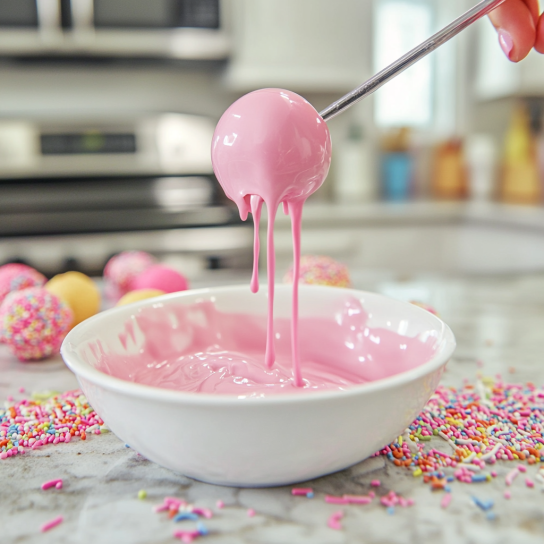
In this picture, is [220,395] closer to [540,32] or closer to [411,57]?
[411,57]

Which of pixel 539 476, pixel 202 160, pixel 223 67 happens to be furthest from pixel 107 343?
pixel 223 67

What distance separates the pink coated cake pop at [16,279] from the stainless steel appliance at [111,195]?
34.4 inches

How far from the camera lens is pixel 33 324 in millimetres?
709

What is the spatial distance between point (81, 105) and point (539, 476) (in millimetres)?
2121

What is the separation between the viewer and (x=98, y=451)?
19.7 inches

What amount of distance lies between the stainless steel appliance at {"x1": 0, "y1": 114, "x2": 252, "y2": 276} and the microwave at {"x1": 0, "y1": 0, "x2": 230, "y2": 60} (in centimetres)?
22

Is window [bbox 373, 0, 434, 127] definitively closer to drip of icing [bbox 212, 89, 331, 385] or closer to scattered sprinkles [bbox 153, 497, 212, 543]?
drip of icing [bbox 212, 89, 331, 385]

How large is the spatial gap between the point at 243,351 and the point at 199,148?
1461mm

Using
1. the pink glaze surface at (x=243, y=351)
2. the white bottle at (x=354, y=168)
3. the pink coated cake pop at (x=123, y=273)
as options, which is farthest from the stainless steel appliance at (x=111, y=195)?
the pink glaze surface at (x=243, y=351)

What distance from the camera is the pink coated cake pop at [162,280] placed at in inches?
34.1

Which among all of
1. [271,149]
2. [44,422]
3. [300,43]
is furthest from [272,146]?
[300,43]

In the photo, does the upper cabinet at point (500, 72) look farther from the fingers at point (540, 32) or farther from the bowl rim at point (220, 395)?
the bowl rim at point (220, 395)

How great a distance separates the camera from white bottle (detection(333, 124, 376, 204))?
2389 millimetres

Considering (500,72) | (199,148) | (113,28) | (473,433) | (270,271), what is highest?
(113,28)
